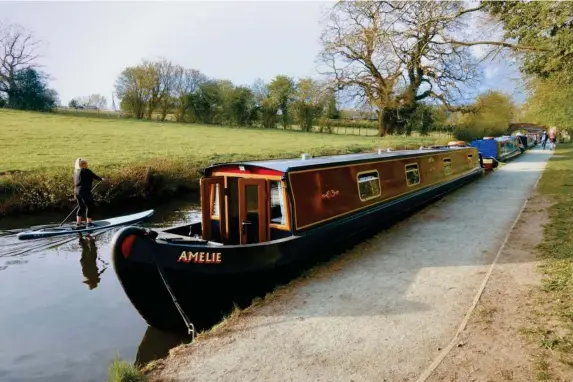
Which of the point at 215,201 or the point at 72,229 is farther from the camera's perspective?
the point at 72,229

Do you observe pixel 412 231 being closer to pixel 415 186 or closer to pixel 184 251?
pixel 415 186

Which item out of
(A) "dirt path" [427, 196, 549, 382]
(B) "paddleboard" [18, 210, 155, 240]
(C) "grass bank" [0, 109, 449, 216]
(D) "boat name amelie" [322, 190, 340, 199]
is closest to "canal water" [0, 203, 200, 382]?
(B) "paddleboard" [18, 210, 155, 240]

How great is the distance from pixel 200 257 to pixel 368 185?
3.79m

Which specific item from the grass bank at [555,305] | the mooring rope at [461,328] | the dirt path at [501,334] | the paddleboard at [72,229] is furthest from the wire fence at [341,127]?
the dirt path at [501,334]

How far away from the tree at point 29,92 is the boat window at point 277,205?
35519mm

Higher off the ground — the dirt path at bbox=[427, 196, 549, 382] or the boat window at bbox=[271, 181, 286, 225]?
the boat window at bbox=[271, 181, 286, 225]

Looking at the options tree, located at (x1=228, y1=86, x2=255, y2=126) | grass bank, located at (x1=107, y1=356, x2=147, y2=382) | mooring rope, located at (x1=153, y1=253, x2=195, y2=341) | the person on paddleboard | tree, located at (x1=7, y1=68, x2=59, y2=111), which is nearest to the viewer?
grass bank, located at (x1=107, y1=356, x2=147, y2=382)

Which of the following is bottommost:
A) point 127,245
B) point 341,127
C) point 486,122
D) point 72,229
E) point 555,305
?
point 72,229

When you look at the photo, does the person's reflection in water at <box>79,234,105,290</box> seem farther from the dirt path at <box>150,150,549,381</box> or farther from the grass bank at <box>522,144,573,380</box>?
the grass bank at <box>522,144,573,380</box>

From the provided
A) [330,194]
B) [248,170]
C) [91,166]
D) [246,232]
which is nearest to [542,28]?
[330,194]

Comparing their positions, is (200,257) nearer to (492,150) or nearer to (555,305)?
(555,305)

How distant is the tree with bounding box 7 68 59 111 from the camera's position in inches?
1312

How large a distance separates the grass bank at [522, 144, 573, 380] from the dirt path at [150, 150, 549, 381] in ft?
1.18

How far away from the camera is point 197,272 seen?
174 inches
